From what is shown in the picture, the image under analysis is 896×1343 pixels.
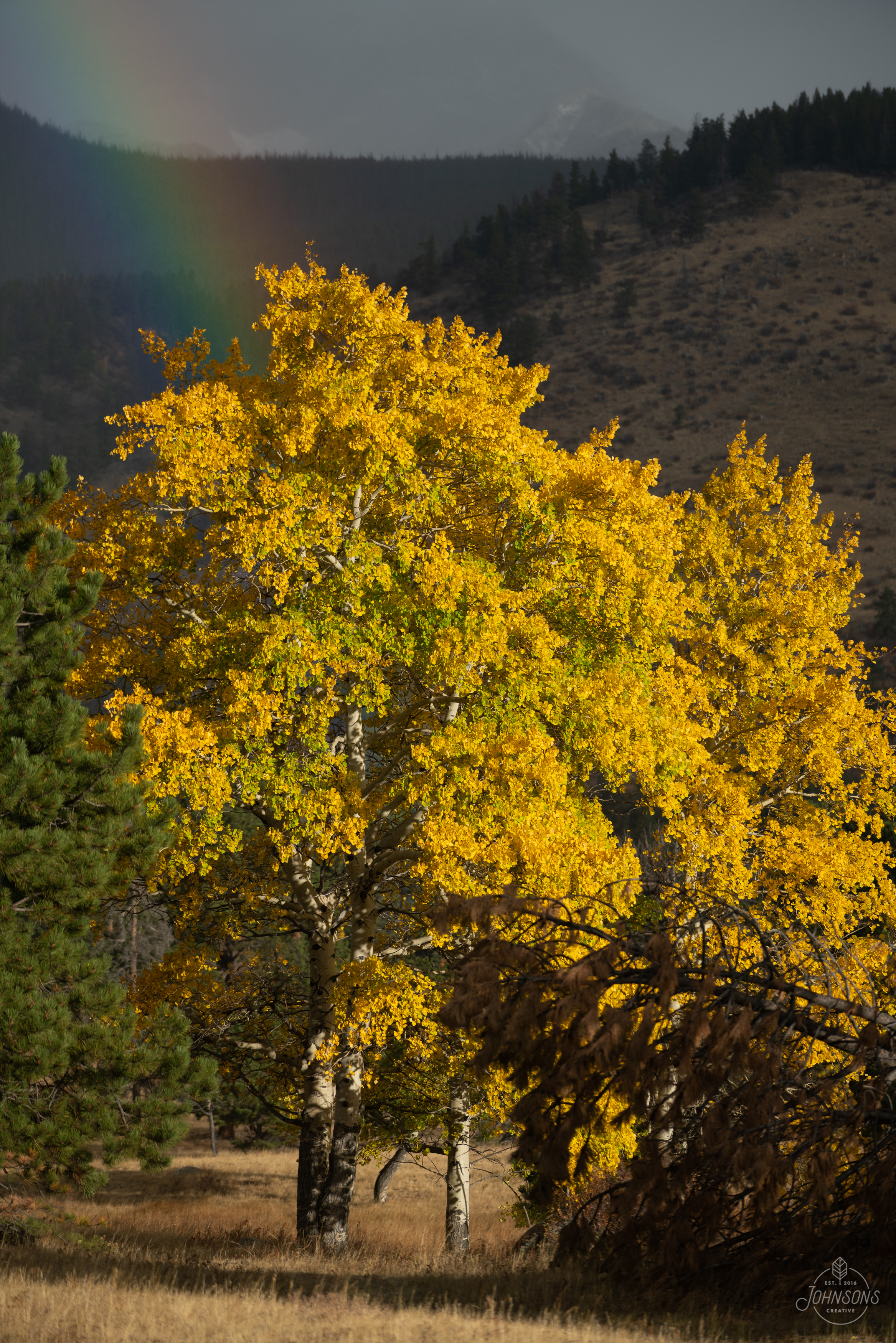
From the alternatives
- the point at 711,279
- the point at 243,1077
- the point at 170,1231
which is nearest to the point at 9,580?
the point at 243,1077

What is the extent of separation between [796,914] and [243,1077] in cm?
915

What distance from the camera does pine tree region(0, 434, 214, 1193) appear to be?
1091cm

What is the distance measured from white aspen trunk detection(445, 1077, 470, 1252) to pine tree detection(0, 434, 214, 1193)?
406cm

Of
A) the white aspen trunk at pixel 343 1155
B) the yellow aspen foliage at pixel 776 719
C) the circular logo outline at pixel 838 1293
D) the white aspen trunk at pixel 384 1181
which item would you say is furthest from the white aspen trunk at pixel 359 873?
the white aspen trunk at pixel 384 1181

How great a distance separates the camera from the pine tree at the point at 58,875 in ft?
35.8

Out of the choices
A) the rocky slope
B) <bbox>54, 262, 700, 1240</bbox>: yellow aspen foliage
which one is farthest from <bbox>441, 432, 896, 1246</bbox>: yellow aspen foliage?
the rocky slope

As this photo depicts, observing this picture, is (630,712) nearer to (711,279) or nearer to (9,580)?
(9,580)

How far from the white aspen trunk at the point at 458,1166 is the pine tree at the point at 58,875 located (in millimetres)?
4059

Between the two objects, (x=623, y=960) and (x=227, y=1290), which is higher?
(x=623, y=960)

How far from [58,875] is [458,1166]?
8466mm

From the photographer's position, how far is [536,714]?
43.4 ft

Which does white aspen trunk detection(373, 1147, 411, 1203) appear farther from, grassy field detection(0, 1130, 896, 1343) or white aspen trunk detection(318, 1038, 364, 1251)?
white aspen trunk detection(318, 1038, 364, 1251)

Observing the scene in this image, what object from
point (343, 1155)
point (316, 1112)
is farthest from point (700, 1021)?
point (316, 1112)

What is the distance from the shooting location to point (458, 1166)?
15.7 meters
